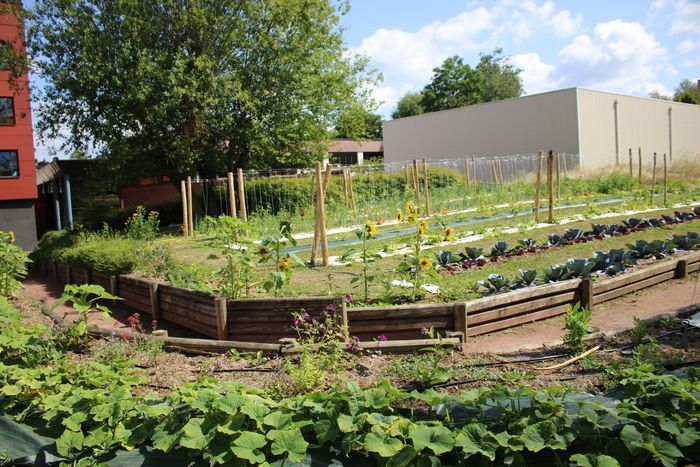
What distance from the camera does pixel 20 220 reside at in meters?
32.8

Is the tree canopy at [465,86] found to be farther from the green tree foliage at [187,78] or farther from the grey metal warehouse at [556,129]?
the green tree foliage at [187,78]

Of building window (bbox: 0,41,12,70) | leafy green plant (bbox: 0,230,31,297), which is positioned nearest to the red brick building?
building window (bbox: 0,41,12,70)

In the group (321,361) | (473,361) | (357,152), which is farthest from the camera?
(357,152)

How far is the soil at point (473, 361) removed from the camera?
4.04m

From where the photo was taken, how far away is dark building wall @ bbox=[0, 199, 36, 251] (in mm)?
32375

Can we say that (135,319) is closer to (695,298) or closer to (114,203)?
(695,298)

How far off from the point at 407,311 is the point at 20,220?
33126mm

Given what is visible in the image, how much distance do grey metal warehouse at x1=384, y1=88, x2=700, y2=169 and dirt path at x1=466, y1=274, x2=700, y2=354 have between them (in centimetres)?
2782

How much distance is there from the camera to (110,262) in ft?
33.7

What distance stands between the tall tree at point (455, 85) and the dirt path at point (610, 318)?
63.7m

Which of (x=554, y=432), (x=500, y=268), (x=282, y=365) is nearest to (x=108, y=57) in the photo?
(x=500, y=268)

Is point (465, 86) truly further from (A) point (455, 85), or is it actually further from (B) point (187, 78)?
(B) point (187, 78)

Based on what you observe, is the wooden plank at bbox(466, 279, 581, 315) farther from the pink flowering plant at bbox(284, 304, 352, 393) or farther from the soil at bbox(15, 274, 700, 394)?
the pink flowering plant at bbox(284, 304, 352, 393)

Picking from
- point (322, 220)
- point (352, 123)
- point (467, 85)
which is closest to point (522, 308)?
point (322, 220)
